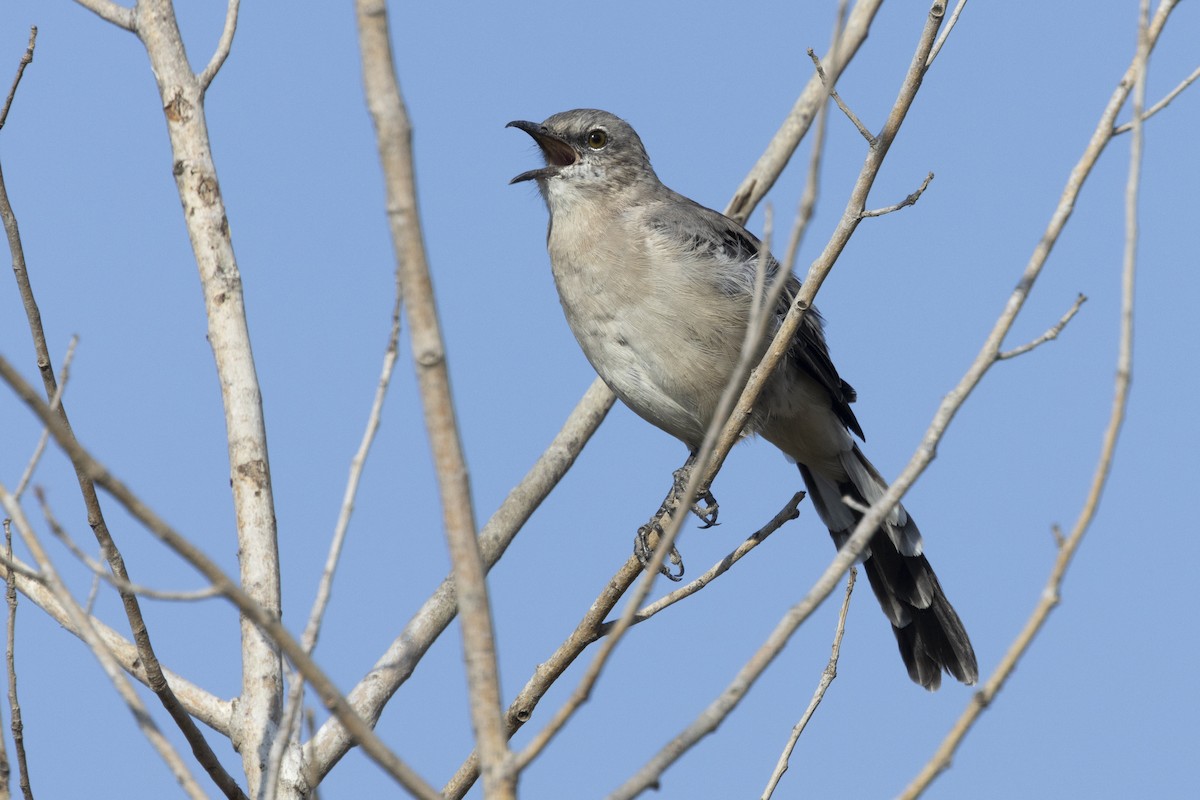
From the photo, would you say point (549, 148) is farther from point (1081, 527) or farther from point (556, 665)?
point (1081, 527)

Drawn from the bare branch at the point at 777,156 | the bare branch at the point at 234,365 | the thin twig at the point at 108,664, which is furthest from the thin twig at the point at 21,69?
the bare branch at the point at 777,156

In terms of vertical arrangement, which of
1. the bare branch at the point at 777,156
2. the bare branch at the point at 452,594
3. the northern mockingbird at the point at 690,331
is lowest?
the bare branch at the point at 452,594

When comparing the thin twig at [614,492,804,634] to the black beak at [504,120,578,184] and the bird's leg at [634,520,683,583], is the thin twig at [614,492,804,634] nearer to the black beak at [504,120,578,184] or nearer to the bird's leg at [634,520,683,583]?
the bird's leg at [634,520,683,583]

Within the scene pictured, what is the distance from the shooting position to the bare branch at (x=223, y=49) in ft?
14.7

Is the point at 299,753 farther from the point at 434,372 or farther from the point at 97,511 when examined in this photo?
the point at 434,372

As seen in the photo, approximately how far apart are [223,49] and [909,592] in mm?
4121

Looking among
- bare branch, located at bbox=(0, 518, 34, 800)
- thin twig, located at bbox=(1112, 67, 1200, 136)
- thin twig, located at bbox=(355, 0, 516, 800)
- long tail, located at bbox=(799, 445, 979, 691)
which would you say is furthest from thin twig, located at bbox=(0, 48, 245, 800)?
long tail, located at bbox=(799, 445, 979, 691)

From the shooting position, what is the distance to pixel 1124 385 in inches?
88.1

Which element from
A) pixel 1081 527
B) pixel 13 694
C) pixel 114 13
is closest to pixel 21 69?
pixel 114 13

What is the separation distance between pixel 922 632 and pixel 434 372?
4.79 metres

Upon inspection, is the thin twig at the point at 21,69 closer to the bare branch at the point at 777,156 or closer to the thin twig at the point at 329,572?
the thin twig at the point at 329,572

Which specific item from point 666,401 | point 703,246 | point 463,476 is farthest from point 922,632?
point 463,476

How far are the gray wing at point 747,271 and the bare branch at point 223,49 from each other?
2388mm

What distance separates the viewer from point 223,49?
14.8ft
